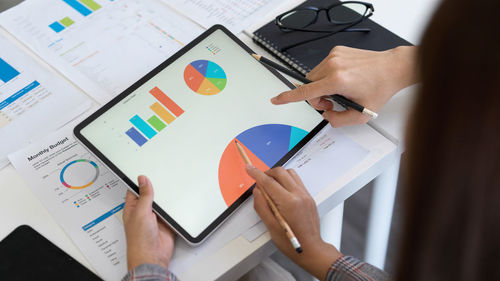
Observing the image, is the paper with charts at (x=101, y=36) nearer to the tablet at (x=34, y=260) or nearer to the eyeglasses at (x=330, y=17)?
the eyeglasses at (x=330, y=17)

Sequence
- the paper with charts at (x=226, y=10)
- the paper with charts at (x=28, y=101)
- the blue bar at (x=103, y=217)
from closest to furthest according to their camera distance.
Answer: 1. the blue bar at (x=103, y=217)
2. the paper with charts at (x=28, y=101)
3. the paper with charts at (x=226, y=10)

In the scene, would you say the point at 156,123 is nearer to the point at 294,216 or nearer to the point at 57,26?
the point at 294,216

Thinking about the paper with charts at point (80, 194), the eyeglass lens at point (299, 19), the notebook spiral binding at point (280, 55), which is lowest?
the paper with charts at point (80, 194)

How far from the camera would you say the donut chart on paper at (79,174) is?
0.88 meters

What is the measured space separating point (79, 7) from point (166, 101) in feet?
1.52

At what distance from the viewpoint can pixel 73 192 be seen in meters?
0.87

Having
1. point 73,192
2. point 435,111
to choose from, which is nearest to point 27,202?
point 73,192

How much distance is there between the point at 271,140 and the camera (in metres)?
0.87

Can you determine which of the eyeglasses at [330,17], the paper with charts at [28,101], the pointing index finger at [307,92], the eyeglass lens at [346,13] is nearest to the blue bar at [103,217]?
the paper with charts at [28,101]

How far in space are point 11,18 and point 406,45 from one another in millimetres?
897

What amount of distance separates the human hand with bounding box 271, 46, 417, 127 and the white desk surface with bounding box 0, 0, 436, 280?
4 cm

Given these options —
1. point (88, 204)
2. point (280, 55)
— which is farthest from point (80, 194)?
point (280, 55)

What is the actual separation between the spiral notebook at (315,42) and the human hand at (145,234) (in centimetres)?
39

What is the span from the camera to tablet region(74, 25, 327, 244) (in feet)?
2.67
